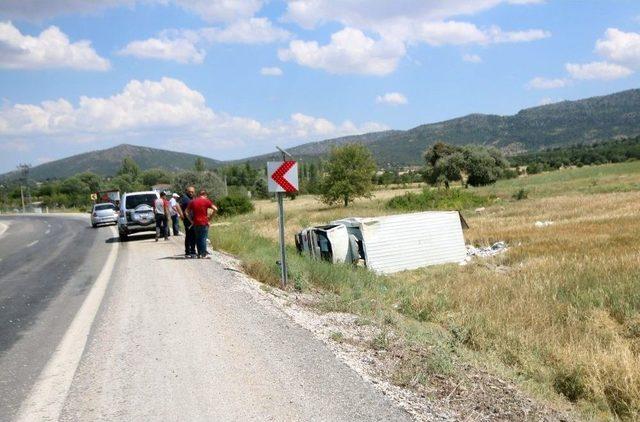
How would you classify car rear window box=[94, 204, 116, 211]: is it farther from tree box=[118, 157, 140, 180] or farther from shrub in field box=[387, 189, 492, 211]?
tree box=[118, 157, 140, 180]

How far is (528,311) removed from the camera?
9.38 metres

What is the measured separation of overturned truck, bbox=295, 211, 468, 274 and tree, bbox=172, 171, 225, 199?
6125cm

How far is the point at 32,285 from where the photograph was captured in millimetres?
11969

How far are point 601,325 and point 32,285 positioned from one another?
35.7ft

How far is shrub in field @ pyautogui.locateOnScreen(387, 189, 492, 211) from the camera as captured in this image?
49750mm

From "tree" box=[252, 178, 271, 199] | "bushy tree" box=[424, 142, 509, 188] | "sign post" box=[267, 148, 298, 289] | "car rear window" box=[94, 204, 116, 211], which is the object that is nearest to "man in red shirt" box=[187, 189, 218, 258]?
"sign post" box=[267, 148, 298, 289]

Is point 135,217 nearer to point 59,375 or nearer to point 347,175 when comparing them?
point 59,375

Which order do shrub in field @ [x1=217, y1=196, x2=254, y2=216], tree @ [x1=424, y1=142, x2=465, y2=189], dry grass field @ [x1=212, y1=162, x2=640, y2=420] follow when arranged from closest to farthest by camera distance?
dry grass field @ [x1=212, y1=162, x2=640, y2=420] < shrub in field @ [x1=217, y1=196, x2=254, y2=216] < tree @ [x1=424, y1=142, x2=465, y2=189]

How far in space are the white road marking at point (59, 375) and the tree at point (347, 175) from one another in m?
58.7

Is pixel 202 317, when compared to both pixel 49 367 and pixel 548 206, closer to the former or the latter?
pixel 49 367

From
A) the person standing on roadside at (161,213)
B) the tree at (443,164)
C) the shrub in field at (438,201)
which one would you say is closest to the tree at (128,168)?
the tree at (443,164)

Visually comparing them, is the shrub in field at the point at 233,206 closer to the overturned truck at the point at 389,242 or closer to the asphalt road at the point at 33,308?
the asphalt road at the point at 33,308

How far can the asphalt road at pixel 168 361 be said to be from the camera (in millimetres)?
4820

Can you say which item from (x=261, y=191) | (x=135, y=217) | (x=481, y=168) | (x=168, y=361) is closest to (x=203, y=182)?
(x=261, y=191)
